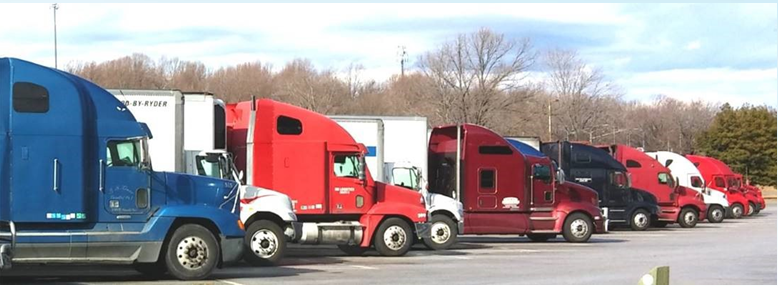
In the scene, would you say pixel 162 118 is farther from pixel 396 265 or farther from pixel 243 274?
pixel 396 265

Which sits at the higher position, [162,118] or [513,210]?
[162,118]

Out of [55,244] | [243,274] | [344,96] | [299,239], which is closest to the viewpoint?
[55,244]

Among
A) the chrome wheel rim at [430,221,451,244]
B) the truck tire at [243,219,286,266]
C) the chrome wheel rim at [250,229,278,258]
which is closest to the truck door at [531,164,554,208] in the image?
the chrome wheel rim at [430,221,451,244]

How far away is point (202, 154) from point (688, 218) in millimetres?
23565

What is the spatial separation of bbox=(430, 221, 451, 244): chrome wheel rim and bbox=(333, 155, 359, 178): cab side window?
11.3 feet

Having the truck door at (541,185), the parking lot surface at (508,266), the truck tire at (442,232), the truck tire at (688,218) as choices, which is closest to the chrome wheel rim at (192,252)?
the parking lot surface at (508,266)

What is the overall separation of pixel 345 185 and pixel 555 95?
A: 55808 millimetres

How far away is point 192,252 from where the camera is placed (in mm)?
15797

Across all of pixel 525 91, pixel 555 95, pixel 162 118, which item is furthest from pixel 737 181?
pixel 162 118

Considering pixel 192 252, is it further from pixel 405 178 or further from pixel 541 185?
pixel 541 185

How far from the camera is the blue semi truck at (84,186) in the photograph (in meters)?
14.6

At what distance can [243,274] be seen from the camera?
17516 mm

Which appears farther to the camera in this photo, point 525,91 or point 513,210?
point 525,91

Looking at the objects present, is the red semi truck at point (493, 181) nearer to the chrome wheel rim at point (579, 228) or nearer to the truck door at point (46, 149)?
the chrome wheel rim at point (579, 228)
